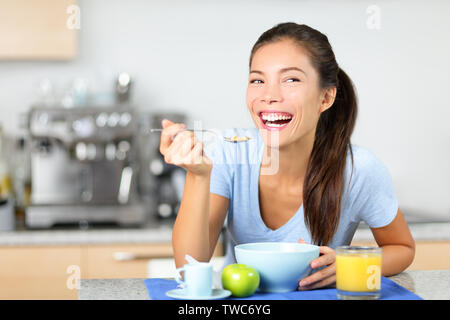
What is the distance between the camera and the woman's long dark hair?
133 centimetres

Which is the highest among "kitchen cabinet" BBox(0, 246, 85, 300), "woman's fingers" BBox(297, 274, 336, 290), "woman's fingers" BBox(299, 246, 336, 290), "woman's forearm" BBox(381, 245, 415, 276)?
"woman's fingers" BBox(299, 246, 336, 290)

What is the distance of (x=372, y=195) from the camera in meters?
1.38

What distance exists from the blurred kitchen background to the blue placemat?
140 cm

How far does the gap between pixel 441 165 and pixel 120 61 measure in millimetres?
1658

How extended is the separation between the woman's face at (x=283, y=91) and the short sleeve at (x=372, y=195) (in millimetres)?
170

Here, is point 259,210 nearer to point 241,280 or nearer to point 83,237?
point 241,280

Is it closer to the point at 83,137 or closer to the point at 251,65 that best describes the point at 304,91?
the point at 251,65

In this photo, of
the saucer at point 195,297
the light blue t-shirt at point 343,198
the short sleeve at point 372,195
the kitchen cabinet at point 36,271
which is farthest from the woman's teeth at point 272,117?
the kitchen cabinet at point 36,271

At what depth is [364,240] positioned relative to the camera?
233cm

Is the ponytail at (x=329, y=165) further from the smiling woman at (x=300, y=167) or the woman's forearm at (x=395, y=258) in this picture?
the woman's forearm at (x=395, y=258)

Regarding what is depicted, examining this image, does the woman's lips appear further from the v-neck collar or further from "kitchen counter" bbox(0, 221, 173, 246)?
"kitchen counter" bbox(0, 221, 173, 246)

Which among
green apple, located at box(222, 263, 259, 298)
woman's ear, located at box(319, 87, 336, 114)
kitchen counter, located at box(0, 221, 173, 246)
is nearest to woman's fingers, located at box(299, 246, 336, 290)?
green apple, located at box(222, 263, 259, 298)

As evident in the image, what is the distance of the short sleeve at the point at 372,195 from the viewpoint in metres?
1.37
